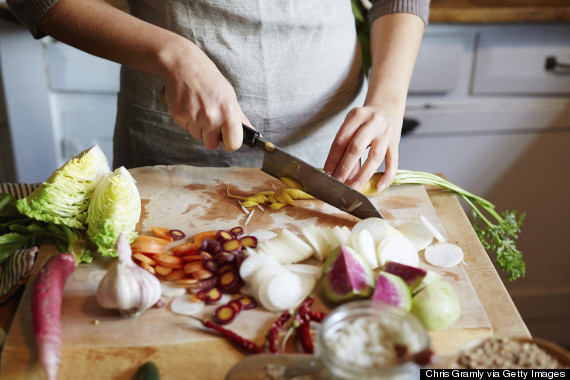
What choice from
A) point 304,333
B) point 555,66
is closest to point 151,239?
point 304,333

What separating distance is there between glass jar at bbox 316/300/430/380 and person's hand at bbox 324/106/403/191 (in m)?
0.58

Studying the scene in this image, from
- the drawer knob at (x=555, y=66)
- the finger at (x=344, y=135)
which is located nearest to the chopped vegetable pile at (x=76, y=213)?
the finger at (x=344, y=135)

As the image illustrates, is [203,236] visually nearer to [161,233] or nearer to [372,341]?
[161,233]

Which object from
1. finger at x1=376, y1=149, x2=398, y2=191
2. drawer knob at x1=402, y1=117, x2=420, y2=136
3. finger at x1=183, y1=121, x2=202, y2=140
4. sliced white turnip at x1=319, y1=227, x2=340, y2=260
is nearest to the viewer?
sliced white turnip at x1=319, y1=227, x2=340, y2=260

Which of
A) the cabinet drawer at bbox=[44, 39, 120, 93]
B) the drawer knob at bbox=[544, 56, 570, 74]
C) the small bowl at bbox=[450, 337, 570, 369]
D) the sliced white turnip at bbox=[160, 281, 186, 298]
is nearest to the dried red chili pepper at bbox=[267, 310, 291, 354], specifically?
the sliced white turnip at bbox=[160, 281, 186, 298]

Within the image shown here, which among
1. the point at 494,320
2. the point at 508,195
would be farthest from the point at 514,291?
the point at 494,320

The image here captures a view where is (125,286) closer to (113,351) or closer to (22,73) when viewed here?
(113,351)

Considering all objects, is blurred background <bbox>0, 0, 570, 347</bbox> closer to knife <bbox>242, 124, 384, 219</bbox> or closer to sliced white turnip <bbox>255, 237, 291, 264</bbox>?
knife <bbox>242, 124, 384, 219</bbox>

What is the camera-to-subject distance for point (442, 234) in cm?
140

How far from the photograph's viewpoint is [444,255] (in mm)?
1305

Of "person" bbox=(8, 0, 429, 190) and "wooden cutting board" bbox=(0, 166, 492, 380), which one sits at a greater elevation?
"person" bbox=(8, 0, 429, 190)

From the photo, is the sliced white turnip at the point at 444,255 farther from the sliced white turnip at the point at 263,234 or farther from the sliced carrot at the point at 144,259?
the sliced carrot at the point at 144,259

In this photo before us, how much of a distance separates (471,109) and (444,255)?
1501 millimetres

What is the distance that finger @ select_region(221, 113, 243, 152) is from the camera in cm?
135
